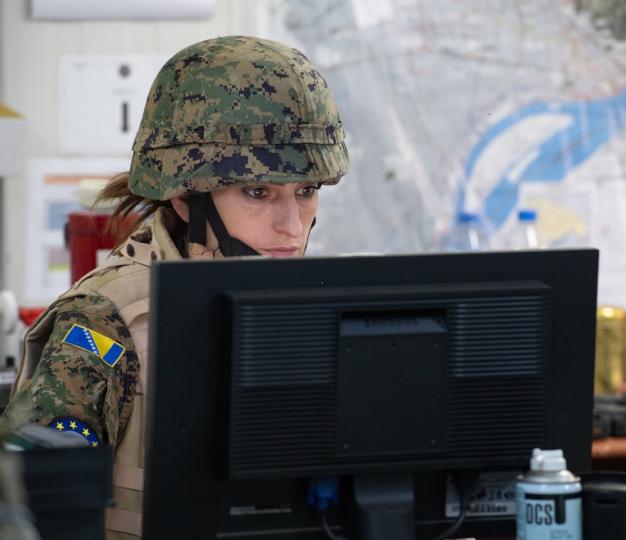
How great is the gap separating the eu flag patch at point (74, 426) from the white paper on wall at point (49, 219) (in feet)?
5.73

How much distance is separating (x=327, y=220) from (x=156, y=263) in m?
2.33

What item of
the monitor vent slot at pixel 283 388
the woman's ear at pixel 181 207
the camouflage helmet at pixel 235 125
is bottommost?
the monitor vent slot at pixel 283 388

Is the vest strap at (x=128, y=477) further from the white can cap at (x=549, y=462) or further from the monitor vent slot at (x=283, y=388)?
the white can cap at (x=549, y=462)

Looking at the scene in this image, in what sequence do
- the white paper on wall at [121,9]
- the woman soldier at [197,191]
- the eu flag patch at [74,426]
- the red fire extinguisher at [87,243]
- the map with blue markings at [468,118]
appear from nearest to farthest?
1. the eu flag patch at [74,426]
2. the woman soldier at [197,191]
3. the red fire extinguisher at [87,243]
4. the white paper on wall at [121,9]
5. the map with blue markings at [468,118]

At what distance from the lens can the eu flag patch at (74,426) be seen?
61.2 inches

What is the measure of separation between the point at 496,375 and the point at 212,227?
2.14 feet

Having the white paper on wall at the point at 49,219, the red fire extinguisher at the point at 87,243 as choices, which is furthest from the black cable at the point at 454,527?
the white paper on wall at the point at 49,219

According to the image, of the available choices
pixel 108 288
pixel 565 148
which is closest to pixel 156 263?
pixel 108 288

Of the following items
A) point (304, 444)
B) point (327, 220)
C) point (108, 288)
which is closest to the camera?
point (304, 444)

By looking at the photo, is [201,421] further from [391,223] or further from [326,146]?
[391,223]

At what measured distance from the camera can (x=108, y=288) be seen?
1.74 metres

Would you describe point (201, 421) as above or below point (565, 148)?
below

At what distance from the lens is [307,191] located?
1824mm

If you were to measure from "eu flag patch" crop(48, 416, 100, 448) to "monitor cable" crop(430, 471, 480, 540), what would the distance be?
1.55 ft
